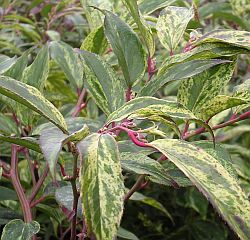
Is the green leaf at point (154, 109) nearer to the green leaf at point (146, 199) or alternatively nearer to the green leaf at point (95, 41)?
the green leaf at point (95, 41)

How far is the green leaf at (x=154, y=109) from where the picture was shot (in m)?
0.50

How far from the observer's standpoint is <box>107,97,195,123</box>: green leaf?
50cm

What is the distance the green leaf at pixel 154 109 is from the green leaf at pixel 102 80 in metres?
0.13

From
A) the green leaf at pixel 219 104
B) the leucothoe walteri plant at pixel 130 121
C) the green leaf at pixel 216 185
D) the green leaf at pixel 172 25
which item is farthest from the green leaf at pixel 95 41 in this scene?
the green leaf at pixel 216 185

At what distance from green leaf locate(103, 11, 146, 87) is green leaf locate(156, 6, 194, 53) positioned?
5cm

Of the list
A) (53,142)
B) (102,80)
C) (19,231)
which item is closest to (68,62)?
(102,80)

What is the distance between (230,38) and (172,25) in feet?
0.38

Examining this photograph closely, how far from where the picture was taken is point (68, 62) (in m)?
0.93

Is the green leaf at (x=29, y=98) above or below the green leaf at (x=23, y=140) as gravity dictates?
above

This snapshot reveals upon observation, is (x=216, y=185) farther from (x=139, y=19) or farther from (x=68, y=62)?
(x=68, y=62)

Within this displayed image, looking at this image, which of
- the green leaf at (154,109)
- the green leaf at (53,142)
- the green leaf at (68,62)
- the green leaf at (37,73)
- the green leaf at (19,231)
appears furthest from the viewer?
the green leaf at (68,62)

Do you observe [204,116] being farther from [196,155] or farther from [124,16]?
[124,16]

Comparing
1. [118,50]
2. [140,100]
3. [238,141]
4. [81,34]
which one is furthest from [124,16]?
[81,34]

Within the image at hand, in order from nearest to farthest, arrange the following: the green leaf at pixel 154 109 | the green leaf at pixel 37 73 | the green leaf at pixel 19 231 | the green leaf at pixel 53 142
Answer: the green leaf at pixel 53 142
the green leaf at pixel 154 109
the green leaf at pixel 19 231
the green leaf at pixel 37 73
